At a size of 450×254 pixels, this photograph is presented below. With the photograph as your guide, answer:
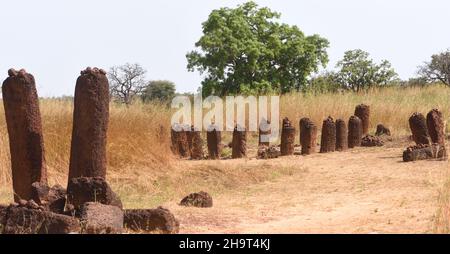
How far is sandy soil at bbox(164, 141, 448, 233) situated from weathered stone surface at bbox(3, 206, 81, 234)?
1.26 m

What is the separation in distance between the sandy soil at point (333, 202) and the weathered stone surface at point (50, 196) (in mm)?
1201

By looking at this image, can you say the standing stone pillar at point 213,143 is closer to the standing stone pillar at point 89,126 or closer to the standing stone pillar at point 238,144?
the standing stone pillar at point 238,144

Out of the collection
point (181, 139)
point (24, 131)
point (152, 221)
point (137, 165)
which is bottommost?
point (152, 221)

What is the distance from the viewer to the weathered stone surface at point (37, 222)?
19.2ft

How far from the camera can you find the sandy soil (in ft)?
22.3

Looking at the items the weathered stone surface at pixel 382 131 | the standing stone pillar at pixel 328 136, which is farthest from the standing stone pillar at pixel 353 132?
the weathered stone surface at pixel 382 131

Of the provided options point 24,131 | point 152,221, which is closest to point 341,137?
point 24,131

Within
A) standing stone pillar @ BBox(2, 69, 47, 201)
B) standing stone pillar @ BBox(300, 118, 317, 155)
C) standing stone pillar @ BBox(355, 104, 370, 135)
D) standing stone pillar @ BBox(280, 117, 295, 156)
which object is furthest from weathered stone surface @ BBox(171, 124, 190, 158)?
standing stone pillar @ BBox(2, 69, 47, 201)

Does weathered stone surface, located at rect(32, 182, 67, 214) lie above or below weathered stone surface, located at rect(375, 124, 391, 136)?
below

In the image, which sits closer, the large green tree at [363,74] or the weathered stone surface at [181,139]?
the weathered stone surface at [181,139]

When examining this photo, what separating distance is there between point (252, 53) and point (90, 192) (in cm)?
2681

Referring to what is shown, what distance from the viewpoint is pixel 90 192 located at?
675 centimetres

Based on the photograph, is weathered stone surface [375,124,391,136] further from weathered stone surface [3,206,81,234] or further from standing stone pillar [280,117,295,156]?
weathered stone surface [3,206,81,234]

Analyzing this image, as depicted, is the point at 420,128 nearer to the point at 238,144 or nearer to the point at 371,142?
the point at 371,142
